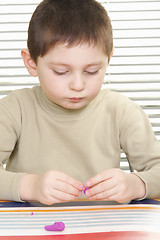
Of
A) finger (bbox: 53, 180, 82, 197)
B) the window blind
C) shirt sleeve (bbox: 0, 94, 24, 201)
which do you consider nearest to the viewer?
finger (bbox: 53, 180, 82, 197)

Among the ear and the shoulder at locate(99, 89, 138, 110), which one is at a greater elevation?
the ear

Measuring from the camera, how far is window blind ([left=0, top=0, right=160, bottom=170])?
1.92 metres

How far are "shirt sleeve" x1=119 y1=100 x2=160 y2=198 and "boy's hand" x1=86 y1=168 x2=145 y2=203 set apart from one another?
0.18 metres

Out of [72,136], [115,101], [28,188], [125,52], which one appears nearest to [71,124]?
[72,136]

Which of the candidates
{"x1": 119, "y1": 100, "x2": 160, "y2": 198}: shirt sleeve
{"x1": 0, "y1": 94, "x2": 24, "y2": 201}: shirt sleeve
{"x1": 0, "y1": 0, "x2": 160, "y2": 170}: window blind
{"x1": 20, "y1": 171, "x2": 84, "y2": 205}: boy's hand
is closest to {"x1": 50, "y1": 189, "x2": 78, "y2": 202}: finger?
{"x1": 20, "y1": 171, "x2": 84, "y2": 205}: boy's hand

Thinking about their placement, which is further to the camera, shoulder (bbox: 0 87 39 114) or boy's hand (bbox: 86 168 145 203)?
shoulder (bbox: 0 87 39 114)

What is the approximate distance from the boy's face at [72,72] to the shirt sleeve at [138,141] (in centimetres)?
20

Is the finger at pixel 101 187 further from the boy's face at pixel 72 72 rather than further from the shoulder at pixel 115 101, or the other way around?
the shoulder at pixel 115 101

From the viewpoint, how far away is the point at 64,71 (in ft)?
3.44

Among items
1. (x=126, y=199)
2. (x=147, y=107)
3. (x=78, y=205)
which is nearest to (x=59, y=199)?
(x=78, y=205)

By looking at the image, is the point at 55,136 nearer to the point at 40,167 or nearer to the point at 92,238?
the point at 40,167

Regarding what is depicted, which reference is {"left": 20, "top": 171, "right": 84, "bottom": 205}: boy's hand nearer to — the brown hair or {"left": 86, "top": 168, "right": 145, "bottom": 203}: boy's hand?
{"left": 86, "top": 168, "right": 145, "bottom": 203}: boy's hand

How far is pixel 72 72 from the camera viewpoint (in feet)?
3.42

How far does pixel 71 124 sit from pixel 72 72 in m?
0.26
